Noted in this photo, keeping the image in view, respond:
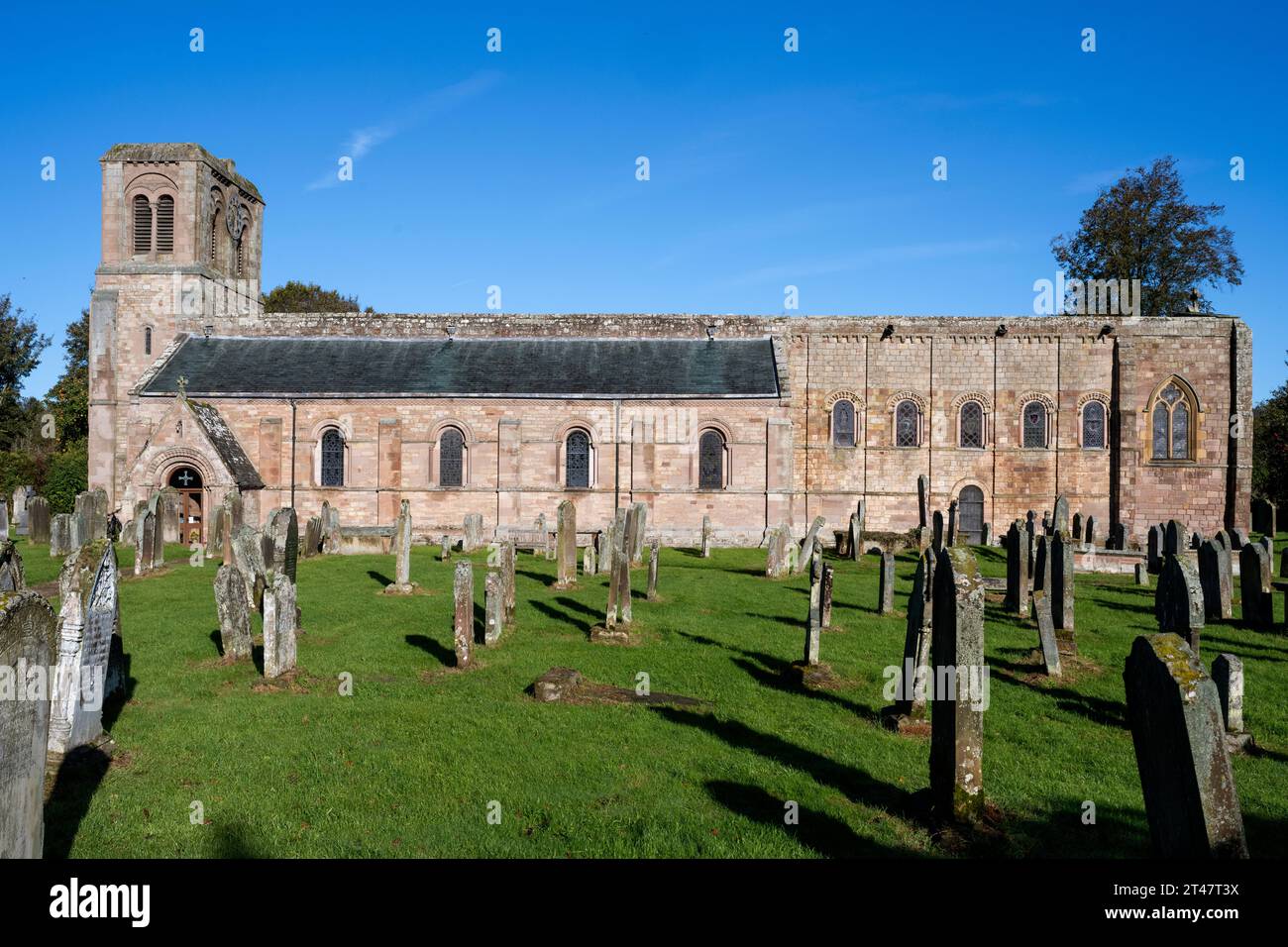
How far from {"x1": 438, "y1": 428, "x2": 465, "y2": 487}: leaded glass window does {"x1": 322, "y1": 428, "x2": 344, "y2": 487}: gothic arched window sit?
3602 millimetres

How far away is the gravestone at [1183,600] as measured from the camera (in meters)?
9.73

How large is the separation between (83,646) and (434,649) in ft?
16.2

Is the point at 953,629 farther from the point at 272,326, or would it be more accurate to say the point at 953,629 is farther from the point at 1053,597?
the point at 272,326

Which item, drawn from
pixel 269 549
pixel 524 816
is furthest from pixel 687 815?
pixel 269 549

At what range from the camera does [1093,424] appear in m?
33.2

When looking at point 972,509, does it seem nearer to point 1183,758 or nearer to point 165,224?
point 1183,758

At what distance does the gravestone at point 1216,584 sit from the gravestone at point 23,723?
55.4 ft

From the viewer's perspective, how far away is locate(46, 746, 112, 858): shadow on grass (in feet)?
21.0

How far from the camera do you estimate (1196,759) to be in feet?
15.0

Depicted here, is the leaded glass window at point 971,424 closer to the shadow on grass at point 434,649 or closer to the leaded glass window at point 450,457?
the leaded glass window at point 450,457

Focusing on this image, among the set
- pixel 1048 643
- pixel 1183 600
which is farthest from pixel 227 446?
pixel 1183 600
